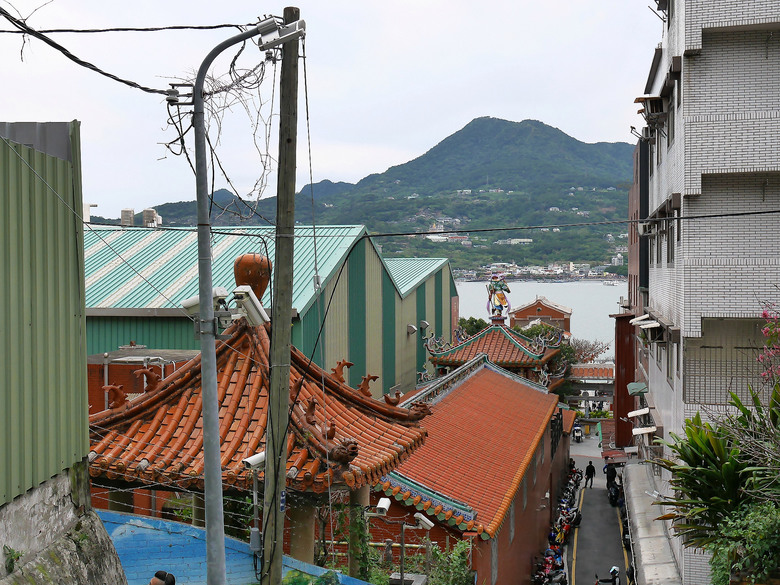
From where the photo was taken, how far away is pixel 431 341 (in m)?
35.6

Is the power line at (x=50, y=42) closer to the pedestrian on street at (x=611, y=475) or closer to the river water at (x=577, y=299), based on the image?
the pedestrian on street at (x=611, y=475)

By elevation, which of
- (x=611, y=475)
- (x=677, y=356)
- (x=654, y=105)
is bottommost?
(x=611, y=475)

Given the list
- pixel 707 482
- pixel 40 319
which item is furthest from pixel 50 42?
pixel 707 482

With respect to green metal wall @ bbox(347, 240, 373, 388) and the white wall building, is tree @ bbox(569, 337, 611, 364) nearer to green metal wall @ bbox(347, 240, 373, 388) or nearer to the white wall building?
green metal wall @ bbox(347, 240, 373, 388)

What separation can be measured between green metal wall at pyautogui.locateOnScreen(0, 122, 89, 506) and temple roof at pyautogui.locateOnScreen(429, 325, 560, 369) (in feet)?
93.0

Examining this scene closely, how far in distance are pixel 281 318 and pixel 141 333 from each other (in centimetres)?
1962

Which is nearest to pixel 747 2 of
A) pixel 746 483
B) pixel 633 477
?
pixel 746 483

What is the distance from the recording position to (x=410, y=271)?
48.6 metres

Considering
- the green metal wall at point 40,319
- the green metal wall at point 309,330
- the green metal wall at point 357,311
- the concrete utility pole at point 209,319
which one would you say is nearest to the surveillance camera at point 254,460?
the concrete utility pole at point 209,319

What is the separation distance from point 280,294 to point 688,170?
14501 millimetres

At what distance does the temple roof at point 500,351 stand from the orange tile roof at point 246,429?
22.6 meters

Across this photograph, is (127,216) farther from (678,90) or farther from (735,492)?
(735,492)

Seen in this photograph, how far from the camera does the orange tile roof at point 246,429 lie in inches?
404

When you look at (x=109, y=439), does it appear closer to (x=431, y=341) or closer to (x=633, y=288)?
(x=431, y=341)
